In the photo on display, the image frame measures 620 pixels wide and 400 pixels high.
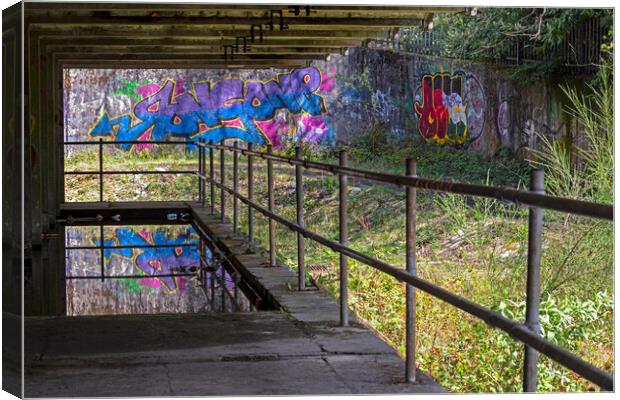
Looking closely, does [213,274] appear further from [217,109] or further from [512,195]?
[217,109]

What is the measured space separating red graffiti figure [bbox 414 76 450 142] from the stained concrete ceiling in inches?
264

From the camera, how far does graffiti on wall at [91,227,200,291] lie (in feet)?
23.5

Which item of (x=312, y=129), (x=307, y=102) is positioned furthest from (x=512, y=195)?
(x=307, y=102)

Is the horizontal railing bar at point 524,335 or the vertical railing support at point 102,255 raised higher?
the horizontal railing bar at point 524,335

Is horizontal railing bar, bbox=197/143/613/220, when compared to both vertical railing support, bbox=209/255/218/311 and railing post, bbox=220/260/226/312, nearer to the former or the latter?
railing post, bbox=220/260/226/312

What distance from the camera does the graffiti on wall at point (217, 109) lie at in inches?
792

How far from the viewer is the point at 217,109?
2070cm

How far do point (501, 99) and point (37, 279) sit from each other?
40.6 ft

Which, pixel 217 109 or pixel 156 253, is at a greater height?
pixel 217 109

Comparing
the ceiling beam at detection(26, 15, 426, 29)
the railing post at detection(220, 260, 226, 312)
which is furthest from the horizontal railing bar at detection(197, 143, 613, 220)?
the ceiling beam at detection(26, 15, 426, 29)

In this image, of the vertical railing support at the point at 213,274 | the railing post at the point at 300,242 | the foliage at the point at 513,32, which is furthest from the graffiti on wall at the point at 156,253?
the foliage at the point at 513,32

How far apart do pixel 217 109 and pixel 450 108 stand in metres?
4.12

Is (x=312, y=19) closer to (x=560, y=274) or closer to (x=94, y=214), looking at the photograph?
(x=94, y=214)

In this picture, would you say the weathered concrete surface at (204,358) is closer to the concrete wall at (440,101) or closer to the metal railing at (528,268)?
the metal railing at (528,268)
